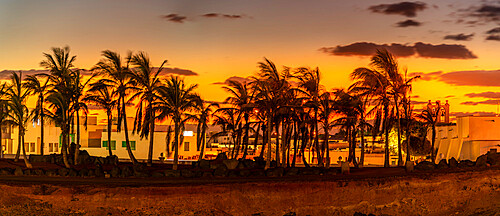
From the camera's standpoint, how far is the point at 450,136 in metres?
79.5

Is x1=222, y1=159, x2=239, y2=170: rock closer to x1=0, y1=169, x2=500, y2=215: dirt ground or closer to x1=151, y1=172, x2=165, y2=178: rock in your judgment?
x1=151, y1=172, x2=165, y2=178: rock

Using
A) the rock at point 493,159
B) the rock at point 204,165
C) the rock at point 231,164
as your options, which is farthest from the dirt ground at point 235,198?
the rock at point 204,165

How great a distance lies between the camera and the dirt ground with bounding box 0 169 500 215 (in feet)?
117

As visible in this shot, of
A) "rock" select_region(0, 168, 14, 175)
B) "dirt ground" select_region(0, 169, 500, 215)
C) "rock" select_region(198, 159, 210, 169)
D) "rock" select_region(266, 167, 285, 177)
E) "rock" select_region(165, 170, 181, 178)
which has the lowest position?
"dirt ground" select_region(0, 169, 500, 215)

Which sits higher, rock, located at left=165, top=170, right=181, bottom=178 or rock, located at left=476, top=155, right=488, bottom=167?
rock, located at left=476, top=155, right=488, bottom=167

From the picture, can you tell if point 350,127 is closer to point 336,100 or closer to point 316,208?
point 336,100

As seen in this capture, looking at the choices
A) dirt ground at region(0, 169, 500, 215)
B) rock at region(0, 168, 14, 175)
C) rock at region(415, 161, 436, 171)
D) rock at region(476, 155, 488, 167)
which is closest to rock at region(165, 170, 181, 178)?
dirt ground at region(0, 169, 500, 215)

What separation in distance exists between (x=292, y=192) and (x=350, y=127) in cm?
1639

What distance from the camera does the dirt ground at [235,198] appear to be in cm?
3575

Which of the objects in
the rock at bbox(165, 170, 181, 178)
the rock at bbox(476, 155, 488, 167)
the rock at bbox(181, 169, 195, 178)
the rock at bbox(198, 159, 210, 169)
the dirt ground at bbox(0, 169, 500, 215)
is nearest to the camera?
the dirt ground at bbox(0, 169, 500, 215)

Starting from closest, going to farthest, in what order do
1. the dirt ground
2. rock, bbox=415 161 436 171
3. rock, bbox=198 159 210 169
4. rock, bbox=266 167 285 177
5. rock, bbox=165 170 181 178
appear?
the dirt ground, rock, bbox=266 167 285 177, rock, bbox=165 170 181 178, rock, bbox=415 161 436 171, rock, bbox=198 159 210 169

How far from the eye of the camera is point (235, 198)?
35875 millimetres

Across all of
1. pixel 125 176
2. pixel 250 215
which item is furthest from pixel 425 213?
pixel 125 176

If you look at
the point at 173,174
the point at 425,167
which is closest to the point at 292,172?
the point at 173,174
